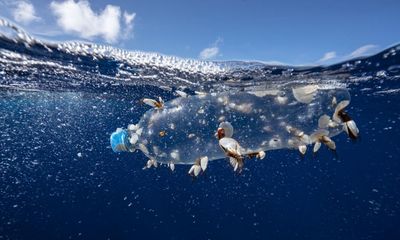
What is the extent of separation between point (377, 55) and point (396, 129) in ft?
87.9

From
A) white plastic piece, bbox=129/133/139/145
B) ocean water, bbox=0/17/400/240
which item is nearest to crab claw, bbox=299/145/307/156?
ocean water, bbox=0/17/400/240

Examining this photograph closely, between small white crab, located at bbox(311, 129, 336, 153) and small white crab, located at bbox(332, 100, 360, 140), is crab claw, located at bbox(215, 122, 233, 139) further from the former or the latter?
small white crab, located at bbox(332, 100, 360, 140)

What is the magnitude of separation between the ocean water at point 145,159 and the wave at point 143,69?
0.04 metres

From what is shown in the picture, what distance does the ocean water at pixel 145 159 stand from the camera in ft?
34.5

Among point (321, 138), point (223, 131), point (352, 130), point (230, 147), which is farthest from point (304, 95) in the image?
point (230, 147)

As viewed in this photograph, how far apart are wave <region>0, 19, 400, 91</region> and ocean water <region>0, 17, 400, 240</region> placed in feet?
0.13

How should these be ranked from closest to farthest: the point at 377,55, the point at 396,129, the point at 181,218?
the point at 377,55 < the point at 396,129 < the point at 181,218

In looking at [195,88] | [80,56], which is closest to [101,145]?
[195,88]

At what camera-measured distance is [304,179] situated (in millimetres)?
73000

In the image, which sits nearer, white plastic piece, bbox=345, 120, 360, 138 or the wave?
white plastic piece, bbox=345, 120, 360, 138

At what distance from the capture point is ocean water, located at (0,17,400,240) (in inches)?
414

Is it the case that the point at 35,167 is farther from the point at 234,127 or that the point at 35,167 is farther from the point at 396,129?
the point at 234,127

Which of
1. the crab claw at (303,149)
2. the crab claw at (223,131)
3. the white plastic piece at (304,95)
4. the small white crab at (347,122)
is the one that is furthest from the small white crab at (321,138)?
the crab claw at (223,131)

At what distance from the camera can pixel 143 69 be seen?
11008 millimetres
